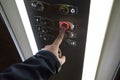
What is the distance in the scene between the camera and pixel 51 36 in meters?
0.46

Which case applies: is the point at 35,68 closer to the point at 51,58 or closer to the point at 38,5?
the point at 51,58

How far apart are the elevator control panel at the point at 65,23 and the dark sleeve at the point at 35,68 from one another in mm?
71

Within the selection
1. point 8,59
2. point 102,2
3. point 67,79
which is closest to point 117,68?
point 67,79

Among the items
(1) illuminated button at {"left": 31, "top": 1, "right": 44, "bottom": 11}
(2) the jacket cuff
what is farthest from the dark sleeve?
(1) illuminated button at {"left": 31, "top": 1, "right": 44, "bottom": 11}

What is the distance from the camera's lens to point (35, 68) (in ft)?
1.24

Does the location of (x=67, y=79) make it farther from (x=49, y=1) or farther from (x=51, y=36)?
(x=49, y=1)

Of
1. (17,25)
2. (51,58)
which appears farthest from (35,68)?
(17,25)

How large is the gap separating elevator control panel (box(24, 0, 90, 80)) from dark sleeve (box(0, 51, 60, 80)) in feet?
0.23

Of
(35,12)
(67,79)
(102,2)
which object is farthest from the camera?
(67,79)

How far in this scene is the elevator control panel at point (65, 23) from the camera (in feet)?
1.20

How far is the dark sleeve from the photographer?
0.36 metres

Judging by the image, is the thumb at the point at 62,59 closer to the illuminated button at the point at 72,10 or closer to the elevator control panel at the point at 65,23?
the elevator control panel at the point at 65,23

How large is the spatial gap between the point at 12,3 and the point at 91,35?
8.6 inches

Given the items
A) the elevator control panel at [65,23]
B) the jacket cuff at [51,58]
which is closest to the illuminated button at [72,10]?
the elevator control panel at [65,23]
